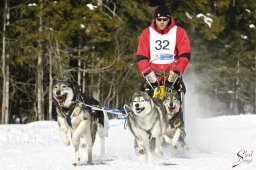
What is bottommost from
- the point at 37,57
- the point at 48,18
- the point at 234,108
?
the point at 234,108

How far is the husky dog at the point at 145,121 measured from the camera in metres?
6.91

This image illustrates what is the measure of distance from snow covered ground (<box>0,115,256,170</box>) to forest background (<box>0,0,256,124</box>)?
872 cm

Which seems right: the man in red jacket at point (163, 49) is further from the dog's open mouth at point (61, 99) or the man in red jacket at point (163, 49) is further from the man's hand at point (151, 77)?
the dog's open mouth at point (61, 99)

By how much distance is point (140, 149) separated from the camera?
289 inches

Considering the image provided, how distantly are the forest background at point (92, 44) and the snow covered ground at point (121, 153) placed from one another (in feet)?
28.6

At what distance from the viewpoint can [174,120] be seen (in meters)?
8.14

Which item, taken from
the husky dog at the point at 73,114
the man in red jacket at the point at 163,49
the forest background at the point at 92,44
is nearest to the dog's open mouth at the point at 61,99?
the husky dog at the point at 73,114

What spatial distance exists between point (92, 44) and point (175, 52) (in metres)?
17.0

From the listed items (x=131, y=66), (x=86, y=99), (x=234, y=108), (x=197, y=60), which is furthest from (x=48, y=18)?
(x=234, y=108)

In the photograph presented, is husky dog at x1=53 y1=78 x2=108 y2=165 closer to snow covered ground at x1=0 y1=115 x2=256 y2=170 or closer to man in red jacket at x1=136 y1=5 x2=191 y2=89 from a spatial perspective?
snow covered ground at x1=0 y1=115 x2=256 y2=170

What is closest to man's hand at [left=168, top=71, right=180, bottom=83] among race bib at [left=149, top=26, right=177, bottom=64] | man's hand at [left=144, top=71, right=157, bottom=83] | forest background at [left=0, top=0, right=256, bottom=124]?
man's hand at [left=144, top=71, right=157, bottom=83]

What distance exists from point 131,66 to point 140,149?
767 inches

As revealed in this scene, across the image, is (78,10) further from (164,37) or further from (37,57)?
(164,37)

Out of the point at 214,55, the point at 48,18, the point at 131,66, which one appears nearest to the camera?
the point at 48,18
